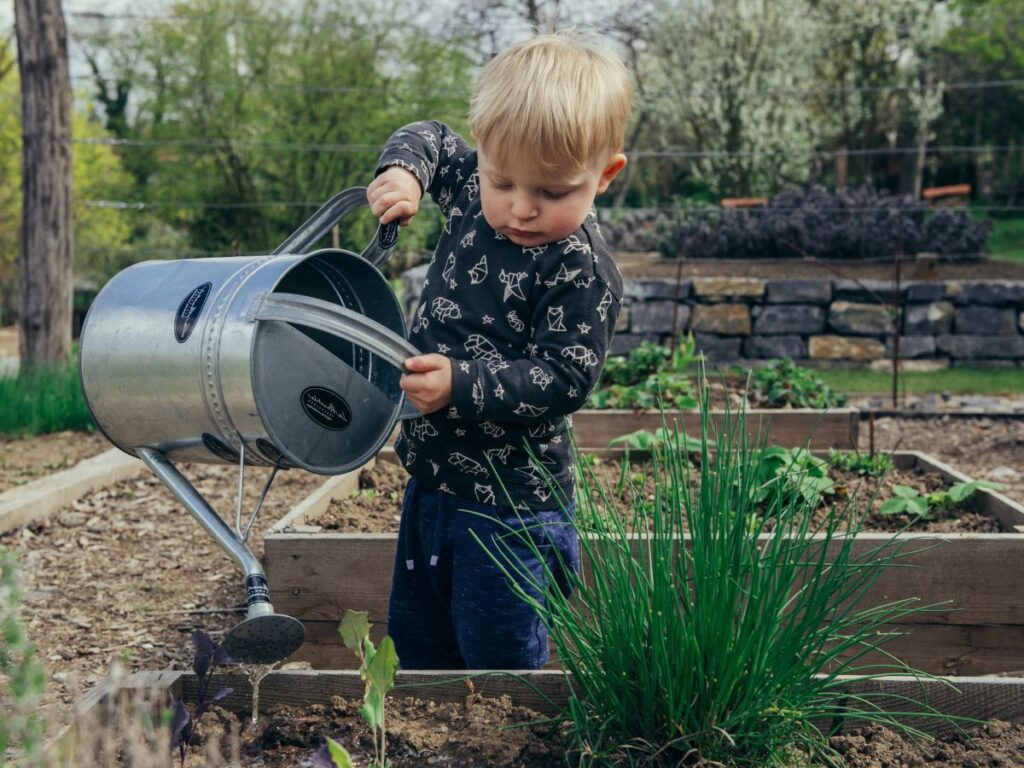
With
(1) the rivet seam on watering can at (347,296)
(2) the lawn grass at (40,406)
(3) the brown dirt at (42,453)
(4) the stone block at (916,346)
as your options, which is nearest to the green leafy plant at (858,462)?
(1) the rivet seam on watering can at (347,296)

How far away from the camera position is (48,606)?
3.18m

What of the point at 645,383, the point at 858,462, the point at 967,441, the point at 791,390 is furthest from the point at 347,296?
the point at 967,441

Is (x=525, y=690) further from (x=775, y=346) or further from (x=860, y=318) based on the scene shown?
(x=860, y=318)

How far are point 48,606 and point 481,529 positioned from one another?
185cm

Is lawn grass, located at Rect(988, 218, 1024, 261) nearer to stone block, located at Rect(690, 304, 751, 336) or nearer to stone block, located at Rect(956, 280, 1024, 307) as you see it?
stone block, located at Rect(956, 280, 1024, 307)

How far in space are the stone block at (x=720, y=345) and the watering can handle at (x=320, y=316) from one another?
7.84 metres

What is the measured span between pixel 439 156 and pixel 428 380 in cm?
69

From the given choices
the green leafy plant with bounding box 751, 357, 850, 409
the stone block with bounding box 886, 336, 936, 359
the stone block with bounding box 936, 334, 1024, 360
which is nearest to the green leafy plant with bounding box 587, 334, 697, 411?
the green leafy plant with bounding box 751, 357, 850, 409

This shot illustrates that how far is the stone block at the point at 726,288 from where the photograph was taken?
919cm

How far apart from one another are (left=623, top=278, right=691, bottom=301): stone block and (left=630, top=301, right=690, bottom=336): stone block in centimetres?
6

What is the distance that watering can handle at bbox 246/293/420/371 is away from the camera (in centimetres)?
155

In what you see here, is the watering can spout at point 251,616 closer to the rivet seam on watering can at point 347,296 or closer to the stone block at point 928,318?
the rivet seam on watering can at point 347,296

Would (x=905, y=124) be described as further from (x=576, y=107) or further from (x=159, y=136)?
(x=576, y=107)

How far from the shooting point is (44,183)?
6.53 meters
